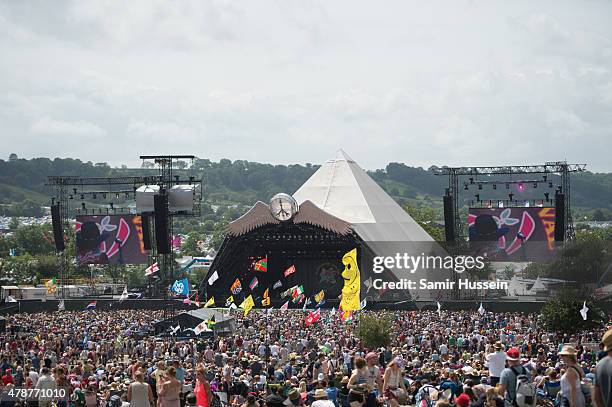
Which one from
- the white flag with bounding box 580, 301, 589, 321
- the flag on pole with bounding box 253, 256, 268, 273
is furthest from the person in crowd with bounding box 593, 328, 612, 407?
the flag on pole with bounding box 253, 256, 268, 273

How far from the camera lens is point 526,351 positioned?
82.7 ft

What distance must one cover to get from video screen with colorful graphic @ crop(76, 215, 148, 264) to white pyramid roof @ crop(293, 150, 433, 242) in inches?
491

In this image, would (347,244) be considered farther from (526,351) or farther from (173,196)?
(526,351)

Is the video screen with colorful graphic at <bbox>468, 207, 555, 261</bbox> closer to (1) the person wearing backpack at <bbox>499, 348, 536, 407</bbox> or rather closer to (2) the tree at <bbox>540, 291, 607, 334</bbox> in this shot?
(2) the tree at <bbox>540, 291, 607, 334</bbox>

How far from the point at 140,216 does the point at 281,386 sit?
1782 inches

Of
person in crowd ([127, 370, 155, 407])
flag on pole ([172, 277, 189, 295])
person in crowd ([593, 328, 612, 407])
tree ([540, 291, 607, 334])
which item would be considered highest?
person in crowd ([593, 328, 612, 407])

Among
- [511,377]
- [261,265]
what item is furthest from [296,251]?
[511,377]

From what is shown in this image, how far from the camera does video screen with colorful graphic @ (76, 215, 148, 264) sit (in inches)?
2397

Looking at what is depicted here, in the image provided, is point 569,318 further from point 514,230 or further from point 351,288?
point 514,230

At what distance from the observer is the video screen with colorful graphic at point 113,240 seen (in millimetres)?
60875

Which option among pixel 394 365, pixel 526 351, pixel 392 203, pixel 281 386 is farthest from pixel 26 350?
pixel 392 203

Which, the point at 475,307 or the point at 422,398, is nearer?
the point at 422,398

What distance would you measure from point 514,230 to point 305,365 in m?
33.9

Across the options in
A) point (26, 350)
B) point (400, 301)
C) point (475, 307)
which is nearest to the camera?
point (26, 350)
